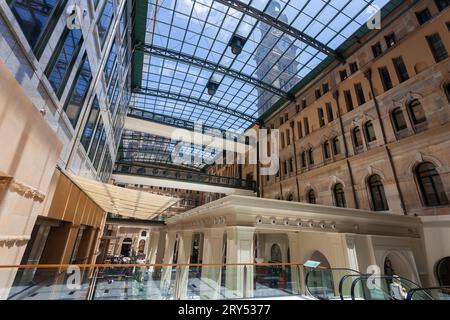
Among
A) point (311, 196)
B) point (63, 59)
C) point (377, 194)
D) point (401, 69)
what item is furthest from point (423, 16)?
point (63, 59)

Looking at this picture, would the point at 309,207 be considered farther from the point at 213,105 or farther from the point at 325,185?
the point at 213,105

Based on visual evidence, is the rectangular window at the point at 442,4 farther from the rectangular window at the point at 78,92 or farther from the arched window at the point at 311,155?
the rectangular window at the point at 78,92

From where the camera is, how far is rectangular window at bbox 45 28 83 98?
5413 mm

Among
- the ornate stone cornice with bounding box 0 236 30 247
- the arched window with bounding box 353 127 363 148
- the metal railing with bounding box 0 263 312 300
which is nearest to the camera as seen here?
the ornate stone cornice with bounding box 0 236 30 247

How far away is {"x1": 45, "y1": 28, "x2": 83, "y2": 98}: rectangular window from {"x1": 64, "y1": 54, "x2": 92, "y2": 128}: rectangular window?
68cm

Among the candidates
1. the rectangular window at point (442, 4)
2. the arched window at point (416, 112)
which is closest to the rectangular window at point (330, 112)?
the arched window at point (416, 112)

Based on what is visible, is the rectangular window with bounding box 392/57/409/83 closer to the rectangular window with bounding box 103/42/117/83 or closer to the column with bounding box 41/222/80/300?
the rectangular window with bounding box 103/42/117/83

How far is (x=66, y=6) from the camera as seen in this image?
522 cm

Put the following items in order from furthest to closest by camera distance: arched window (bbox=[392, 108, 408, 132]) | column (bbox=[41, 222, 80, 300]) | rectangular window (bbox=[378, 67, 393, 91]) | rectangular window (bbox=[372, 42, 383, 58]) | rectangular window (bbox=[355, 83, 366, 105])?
rectangular window (bbox=[355, 83, 366, 105]) < rectangular window (bbox=[372, 42, 383, 58]) < rectangular window (bbox=[378, 67, 393, 91]) < arched window (bbox=[392, 108, 408, 132]) < column (bbox=[41, 222, 80, 300])

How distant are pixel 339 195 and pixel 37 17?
17.3 meters

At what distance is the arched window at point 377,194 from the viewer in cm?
1321

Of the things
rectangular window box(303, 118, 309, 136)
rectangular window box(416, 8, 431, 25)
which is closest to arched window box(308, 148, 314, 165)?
rectangular window box(303, 118, 309, 136)

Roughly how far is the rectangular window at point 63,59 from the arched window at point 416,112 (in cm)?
1557

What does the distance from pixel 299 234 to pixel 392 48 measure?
41.2 ft
